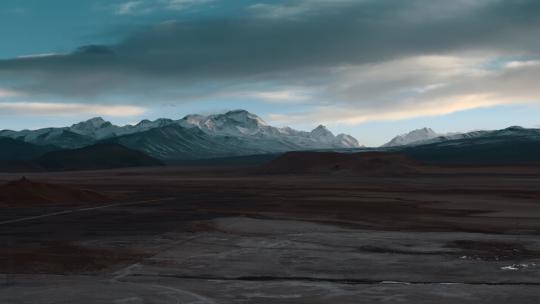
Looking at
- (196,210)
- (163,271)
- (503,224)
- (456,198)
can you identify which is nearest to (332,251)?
(163,271)

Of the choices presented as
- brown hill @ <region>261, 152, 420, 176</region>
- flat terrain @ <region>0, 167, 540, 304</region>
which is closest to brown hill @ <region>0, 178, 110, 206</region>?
flat terrain @ <region>0, 167, 540, 304</region>

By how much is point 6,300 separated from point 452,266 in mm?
11868

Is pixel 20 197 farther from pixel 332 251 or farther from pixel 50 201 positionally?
pixel 332 251

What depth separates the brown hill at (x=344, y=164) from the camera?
13262cm

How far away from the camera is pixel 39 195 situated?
5203 cm

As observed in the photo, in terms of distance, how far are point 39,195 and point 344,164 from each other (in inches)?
3643

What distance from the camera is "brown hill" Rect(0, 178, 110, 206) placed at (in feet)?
164

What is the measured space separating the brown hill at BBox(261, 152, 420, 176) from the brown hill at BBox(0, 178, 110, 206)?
80146 mm

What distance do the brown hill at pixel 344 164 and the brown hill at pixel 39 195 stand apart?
8015 cm

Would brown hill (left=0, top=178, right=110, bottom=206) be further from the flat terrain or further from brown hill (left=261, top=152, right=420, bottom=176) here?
brown hill (left=261, top=152, right=420, bottom=176)

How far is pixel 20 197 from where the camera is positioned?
50.5 meters

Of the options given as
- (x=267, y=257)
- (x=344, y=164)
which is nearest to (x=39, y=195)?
(x=267, y=257)

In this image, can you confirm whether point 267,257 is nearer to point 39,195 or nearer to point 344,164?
point 39,195

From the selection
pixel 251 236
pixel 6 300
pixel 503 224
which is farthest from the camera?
pixel 503 224
